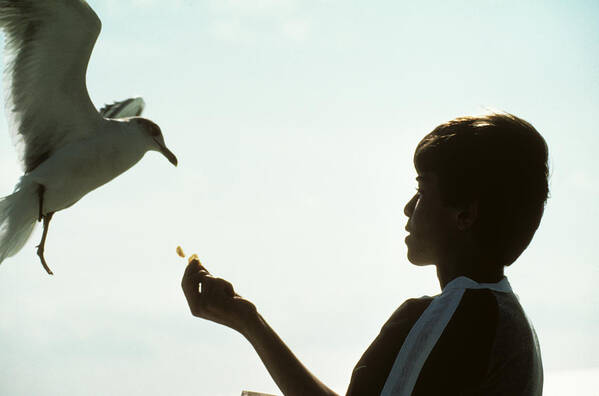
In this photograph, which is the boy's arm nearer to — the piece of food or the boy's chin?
the piece of food

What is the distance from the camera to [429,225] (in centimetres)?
109

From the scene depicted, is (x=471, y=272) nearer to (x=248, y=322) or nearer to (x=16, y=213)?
(x=248, y=322)

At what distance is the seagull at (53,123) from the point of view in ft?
10.1

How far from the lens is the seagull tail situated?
124 inches

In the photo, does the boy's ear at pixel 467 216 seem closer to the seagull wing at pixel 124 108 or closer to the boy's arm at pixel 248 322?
the boy's arm at pixel 248 322

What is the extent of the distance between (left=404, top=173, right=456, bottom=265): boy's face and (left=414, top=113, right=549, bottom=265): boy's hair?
19 mm

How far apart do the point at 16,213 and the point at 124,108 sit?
151 cm

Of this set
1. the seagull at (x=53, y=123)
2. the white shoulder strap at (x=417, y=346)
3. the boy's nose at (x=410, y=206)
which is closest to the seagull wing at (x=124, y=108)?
the seagull at (x=53, y=123)

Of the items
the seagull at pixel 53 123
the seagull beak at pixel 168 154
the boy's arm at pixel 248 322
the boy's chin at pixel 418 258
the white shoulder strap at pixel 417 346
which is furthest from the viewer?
the seagull beak at pixel 168 154

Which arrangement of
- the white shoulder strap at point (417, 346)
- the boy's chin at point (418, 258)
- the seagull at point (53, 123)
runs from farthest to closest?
the seagull at point (53, 123) → the boy's chin at point (418, 258) → the white shoulder strap at point (417, 346)

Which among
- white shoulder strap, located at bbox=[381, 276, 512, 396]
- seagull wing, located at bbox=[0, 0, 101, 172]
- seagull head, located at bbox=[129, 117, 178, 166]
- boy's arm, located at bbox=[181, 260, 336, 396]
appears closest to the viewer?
white shoulder strap, located at bbox=[381, 276, 512, 396]

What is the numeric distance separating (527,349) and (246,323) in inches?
18.1

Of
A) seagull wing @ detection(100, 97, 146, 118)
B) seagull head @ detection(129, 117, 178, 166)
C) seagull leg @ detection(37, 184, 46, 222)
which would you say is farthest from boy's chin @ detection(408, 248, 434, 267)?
seagull wing @ detection(100, 97, 146, 118)

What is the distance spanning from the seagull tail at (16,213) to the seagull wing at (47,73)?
A: 0.32 m
